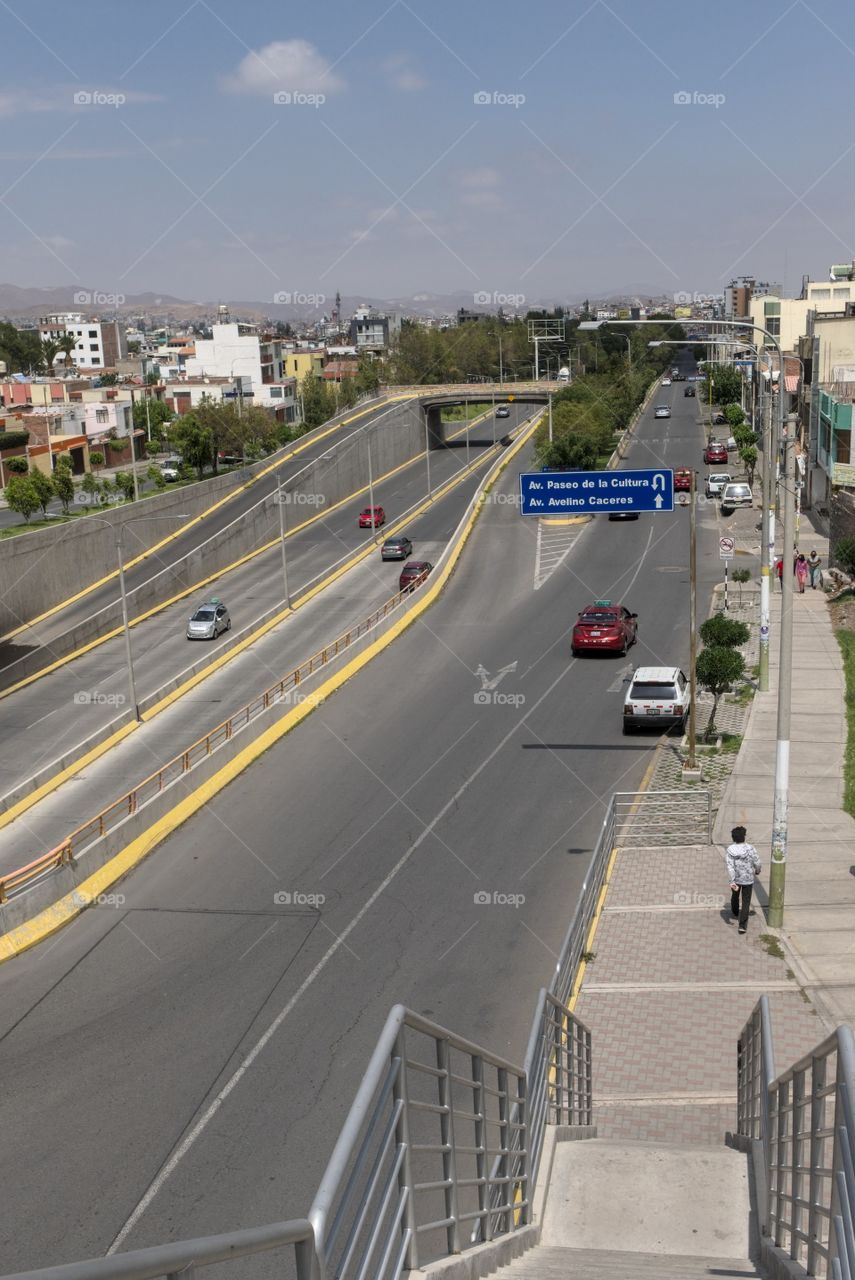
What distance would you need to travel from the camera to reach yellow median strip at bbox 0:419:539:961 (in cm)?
1706

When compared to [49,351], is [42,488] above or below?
below

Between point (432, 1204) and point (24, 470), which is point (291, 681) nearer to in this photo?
point (432, 1204)

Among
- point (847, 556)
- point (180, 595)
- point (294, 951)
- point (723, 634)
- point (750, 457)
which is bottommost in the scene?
point (180, 595)

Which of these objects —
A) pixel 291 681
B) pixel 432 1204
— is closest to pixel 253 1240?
pixel 432 1204

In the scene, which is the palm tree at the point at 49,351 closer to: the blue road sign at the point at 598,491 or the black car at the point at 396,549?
the black car at the point at 396,549

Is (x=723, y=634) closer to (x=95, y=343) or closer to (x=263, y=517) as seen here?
(x=263, y=517)

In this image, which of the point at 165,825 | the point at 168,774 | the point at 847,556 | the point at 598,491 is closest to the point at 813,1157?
the point at 165,825

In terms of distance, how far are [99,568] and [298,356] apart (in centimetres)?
11090

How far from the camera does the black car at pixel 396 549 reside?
5062 centimetres

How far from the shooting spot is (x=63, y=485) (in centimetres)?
5638

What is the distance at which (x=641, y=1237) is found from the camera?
6.73 metres

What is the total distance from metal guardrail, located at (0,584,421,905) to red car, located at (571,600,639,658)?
20.9 feet

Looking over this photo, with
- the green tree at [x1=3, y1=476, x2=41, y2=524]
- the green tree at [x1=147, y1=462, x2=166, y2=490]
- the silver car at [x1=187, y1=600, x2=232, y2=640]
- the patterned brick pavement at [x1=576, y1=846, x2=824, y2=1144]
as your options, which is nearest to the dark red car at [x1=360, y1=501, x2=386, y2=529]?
the green tree at [x1=147, y1=462, x2=166, y2=490]

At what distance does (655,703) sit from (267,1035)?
1389 cm
